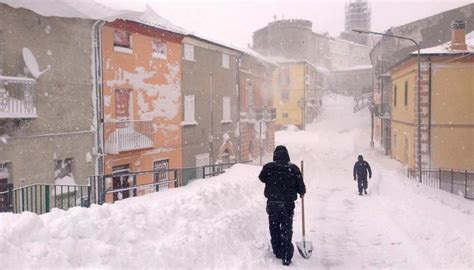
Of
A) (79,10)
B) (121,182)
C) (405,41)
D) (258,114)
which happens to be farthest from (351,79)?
(79,10)

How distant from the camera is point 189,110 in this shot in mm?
22969

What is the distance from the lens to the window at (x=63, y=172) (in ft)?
47.0

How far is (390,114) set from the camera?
34.8 metres

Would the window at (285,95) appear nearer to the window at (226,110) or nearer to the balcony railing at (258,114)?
the balcony railing at (258,114)

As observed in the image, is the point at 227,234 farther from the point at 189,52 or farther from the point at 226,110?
the point at 226,110

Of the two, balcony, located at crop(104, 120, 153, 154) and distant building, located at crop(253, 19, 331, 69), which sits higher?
distant building, located at crop(253, 19, 331, 69)

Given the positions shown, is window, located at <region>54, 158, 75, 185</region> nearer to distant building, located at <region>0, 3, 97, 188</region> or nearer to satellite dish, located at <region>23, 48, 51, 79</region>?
A: distant building, located at <region>0, 3, 97, 188</region>

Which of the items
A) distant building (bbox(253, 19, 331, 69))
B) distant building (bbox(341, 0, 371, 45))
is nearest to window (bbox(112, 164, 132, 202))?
distant building (bbox(253, 19, 331, 69))

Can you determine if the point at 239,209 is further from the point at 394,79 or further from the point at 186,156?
the point at 394,79

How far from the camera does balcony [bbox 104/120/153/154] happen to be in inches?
646

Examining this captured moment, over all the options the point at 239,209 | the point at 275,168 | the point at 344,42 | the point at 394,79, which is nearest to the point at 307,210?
the point at 239,209

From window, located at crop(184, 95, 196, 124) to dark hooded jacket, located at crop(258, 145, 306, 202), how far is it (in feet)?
49.2

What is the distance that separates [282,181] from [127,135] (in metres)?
10.8

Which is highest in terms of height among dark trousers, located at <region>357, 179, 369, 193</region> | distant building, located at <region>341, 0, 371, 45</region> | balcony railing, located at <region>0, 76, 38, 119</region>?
distant building, located at <region>341, 0, 371, 45</region>
